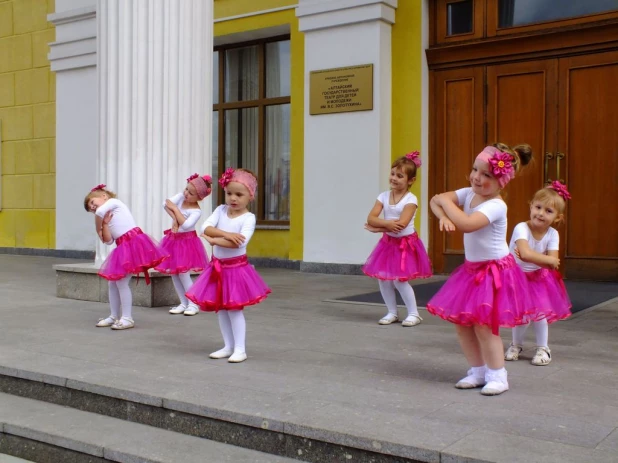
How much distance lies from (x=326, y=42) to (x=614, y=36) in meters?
3.99

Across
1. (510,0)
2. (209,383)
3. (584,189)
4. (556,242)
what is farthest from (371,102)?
(209,383)

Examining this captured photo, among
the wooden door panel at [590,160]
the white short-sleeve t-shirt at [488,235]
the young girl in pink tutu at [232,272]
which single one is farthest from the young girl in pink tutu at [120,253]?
Result: the wooden door panel at [590,160]

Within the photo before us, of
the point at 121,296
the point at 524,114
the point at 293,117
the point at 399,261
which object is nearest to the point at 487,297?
the point at 399,261

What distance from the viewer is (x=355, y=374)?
16.2ft

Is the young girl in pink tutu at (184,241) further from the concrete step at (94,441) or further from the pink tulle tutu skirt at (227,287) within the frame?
the concrete step at (94,441)

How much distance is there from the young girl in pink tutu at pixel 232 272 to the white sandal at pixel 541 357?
6.06 feet

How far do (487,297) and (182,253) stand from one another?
3.94 meters

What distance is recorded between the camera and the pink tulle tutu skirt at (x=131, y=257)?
6.83 meters

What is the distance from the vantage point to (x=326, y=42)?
11727 mm

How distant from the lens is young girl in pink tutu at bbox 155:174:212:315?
757cm

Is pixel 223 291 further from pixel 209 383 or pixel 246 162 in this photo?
pixel 246 162

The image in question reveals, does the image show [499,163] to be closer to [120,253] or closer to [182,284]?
[120,253]

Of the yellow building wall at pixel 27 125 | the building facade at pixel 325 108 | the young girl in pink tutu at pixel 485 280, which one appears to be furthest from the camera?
the yellow building wall at pixel 27 125

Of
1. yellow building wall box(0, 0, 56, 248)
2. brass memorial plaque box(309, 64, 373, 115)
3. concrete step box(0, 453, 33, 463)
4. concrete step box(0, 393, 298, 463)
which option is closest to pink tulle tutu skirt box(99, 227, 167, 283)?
concrete step box(0, 393, 298, 463)
